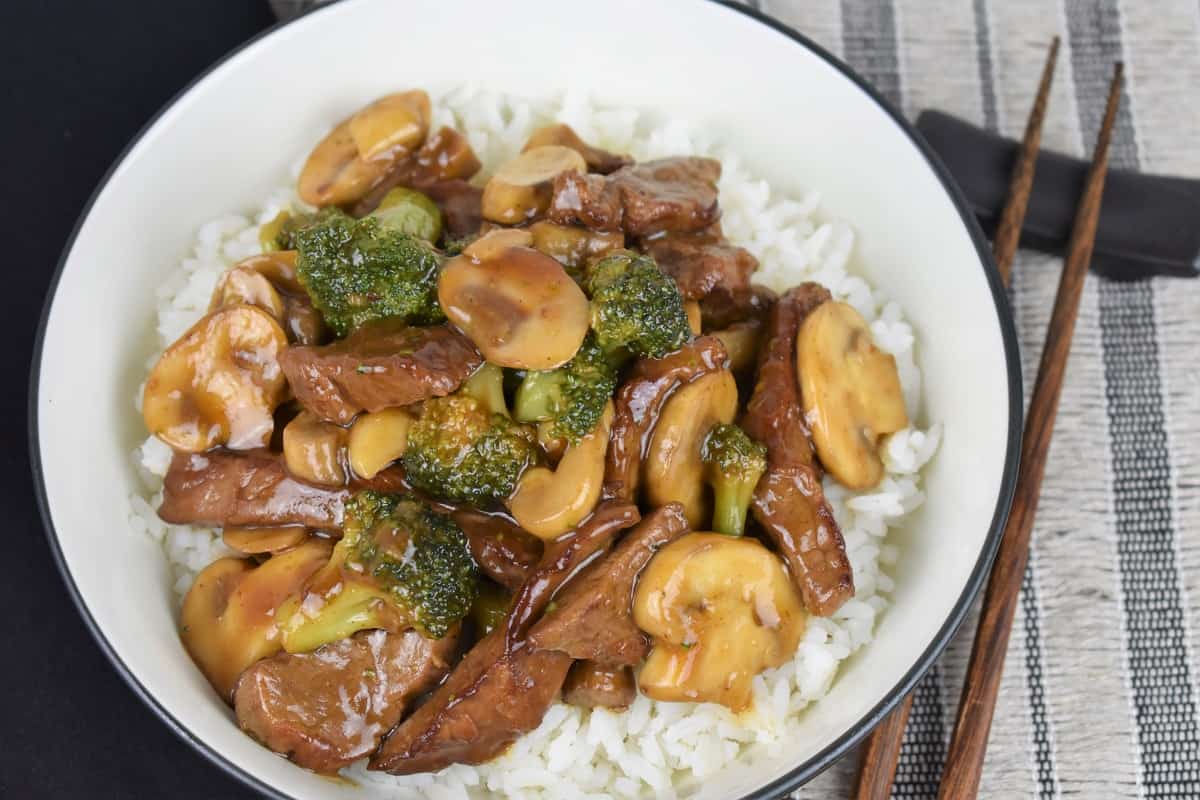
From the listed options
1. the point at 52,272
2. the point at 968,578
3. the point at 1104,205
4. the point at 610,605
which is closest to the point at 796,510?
the point at 968,578

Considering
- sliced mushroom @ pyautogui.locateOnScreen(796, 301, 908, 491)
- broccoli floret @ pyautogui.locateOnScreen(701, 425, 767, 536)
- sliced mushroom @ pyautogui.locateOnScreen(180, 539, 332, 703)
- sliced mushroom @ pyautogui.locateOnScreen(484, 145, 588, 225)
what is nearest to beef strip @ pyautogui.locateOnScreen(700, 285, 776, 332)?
sliced mushroom @ pyautogui.locateOnScreen(796, 301, 908, 491)

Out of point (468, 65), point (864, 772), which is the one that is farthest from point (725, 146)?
point (864, 772)

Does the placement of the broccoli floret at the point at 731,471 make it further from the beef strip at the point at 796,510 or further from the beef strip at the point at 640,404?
the beef strip at the point at 640,404

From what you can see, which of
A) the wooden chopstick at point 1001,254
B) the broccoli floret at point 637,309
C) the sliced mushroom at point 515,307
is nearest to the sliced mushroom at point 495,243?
the sliced mushroom at point 515,307

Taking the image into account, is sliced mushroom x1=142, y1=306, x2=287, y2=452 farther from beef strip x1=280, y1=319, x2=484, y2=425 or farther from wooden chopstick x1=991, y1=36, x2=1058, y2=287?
wooden chopstick x1=991, y1=36, x2=1058, y2=287

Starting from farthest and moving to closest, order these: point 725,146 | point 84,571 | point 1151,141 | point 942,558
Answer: point 1151,141, point 725,146, point 942,558, point 84,571

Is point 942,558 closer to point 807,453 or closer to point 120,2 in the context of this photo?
point 807,453

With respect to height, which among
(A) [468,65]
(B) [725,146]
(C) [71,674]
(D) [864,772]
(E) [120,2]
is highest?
(E) [120,2]
